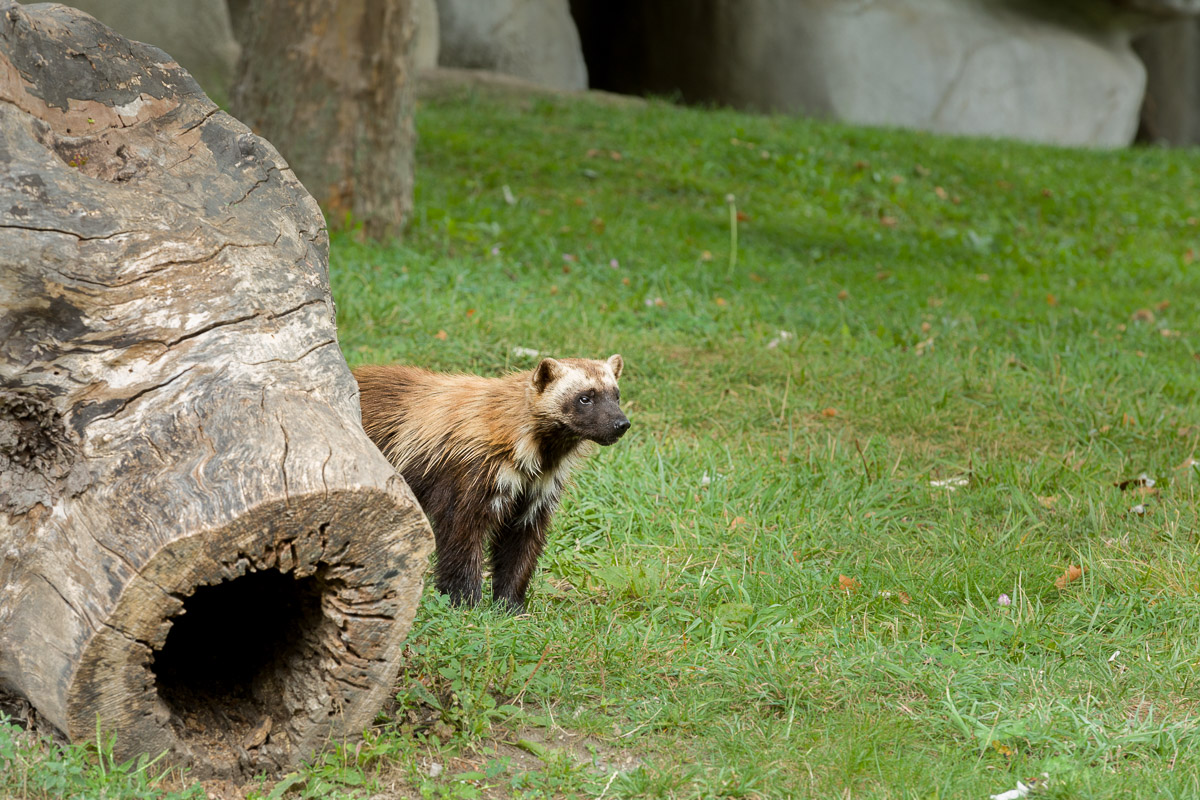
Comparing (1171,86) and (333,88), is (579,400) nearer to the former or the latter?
(333,88)

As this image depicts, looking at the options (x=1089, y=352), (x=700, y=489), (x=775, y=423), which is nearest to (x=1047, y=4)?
(x=1089, y=352)

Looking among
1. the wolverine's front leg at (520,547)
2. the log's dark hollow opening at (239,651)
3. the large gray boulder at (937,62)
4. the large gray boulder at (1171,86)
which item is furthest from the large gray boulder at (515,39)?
the log's dark hollow opening at (239,651)

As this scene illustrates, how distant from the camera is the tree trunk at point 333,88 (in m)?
7.88

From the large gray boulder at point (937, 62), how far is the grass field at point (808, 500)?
18.4ft

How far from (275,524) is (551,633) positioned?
132 centimetres

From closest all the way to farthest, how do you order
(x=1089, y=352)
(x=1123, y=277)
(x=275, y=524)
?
(x=275, y=524)
(x=1089, y=352)
(x=1123, y=277)

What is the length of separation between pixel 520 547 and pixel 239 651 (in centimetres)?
125

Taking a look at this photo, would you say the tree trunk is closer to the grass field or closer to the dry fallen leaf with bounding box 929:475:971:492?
the grass field

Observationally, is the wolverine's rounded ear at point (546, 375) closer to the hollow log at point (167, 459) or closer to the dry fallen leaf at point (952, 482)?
the hollow log at point (167, 459)

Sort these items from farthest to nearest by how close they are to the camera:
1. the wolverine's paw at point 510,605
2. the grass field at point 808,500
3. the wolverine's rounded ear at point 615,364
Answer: the wolverine's rounded ear at point 615,364
the wolverine's paw at point 510,605
the grass field at point 808,500

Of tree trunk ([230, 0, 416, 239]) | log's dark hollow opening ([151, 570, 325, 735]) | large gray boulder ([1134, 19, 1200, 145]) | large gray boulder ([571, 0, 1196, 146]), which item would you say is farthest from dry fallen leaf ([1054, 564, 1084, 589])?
large gray boulder ([1134, 19, 1200, 145])

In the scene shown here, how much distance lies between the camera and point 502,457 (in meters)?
4.26

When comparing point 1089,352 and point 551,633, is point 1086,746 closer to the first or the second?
point 551,633

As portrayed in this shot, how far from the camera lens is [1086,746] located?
127 inches
